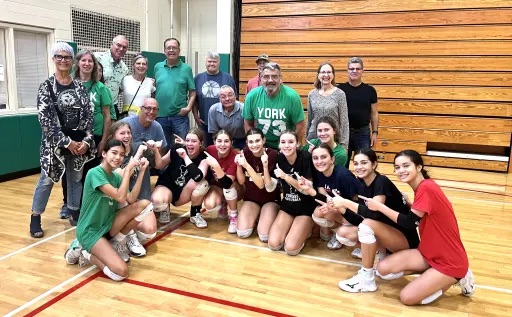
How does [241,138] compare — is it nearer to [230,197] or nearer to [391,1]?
[230,197]

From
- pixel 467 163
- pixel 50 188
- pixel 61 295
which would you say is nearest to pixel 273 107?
pixel 50 188

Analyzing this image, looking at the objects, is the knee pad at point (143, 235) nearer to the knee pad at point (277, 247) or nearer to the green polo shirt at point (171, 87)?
the knee pad at point (277, 247)

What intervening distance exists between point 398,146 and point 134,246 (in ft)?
19.7

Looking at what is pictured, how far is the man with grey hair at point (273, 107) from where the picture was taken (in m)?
4.16

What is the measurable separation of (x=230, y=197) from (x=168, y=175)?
0.70 metres

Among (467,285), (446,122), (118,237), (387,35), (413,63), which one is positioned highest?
(387,35)

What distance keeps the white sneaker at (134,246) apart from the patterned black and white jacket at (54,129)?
0.90 metres

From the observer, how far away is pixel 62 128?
3.85m

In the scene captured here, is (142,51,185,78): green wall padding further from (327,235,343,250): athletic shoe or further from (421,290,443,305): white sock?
(421,290,443,305): white sock

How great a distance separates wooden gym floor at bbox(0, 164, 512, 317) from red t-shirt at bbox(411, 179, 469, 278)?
11.8 inches

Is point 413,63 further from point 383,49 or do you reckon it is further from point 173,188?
point 173,188

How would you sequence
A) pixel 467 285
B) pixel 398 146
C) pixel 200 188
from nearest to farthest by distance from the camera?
1. pixel 467 285
2. pixel 200 188
3. pixel 398 146

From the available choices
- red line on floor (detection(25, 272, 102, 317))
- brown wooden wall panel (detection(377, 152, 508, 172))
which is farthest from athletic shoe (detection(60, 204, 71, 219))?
brown wooden wall panel (detection(377, 152, 508, 172))

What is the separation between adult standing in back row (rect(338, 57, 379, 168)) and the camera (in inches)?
189
